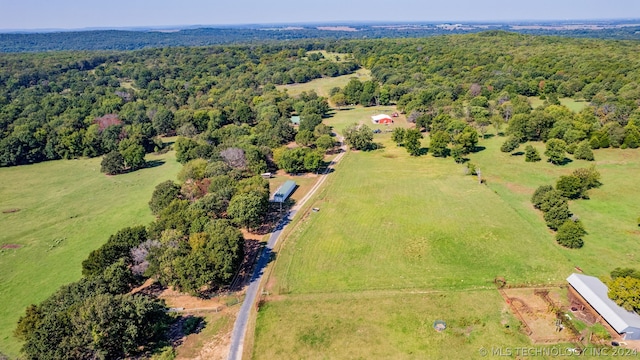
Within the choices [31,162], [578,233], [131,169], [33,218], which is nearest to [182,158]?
[131,169]

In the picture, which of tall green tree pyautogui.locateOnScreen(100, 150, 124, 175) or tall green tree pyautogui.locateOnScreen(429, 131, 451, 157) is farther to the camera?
tall green tree pyautogui.locateOnScreen(429, 131, 451, 157)

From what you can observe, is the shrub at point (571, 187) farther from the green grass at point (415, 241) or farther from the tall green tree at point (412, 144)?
the tall green tree at point (412, 144)

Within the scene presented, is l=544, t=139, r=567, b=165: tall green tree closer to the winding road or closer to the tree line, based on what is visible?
the winding road

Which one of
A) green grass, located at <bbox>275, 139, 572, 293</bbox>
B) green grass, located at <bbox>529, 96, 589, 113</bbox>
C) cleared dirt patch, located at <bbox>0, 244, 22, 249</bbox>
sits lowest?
cleared dirt patch, located at <bbox>0, 244, 22, 249</bbox>

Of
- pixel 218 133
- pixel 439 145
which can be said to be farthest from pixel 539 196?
pixel 218 133

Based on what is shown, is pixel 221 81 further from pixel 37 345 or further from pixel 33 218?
pixel 37 345

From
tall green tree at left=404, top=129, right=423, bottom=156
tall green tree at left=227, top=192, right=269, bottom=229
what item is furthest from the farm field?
tall green tree at left=404, top=129, right=423, bottom=156
